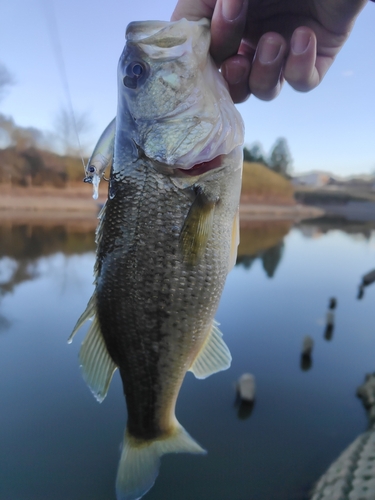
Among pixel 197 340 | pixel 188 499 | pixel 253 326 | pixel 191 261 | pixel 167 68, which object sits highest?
pixel 167 68

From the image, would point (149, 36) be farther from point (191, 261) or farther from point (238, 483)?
point (238, 483)

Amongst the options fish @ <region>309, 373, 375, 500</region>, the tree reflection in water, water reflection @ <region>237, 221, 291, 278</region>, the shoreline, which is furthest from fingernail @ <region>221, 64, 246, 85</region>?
water reflection @ <region>237, 221, 291, 278</region>

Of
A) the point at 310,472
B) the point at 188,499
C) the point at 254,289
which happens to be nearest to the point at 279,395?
the point at 310,472

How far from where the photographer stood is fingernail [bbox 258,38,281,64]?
1.08m

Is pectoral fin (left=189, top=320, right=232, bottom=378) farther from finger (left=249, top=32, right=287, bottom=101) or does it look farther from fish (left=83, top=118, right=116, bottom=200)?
finger (left=249, top=32, right=287, bottom=101)

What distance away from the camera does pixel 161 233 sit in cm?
92

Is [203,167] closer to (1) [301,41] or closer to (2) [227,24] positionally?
(2) [227,24]

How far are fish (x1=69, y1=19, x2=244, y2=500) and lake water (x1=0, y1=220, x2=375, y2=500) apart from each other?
678 cm

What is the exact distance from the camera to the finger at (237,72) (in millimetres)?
1132

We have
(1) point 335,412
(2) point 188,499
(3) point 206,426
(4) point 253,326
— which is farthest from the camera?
(4) point 253,326

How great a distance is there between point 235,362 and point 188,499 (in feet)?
15.1

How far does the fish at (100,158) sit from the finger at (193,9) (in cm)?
51

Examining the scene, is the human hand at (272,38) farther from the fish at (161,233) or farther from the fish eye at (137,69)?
the fish eye at (137,69)

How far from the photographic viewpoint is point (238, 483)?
6566 millimetres
